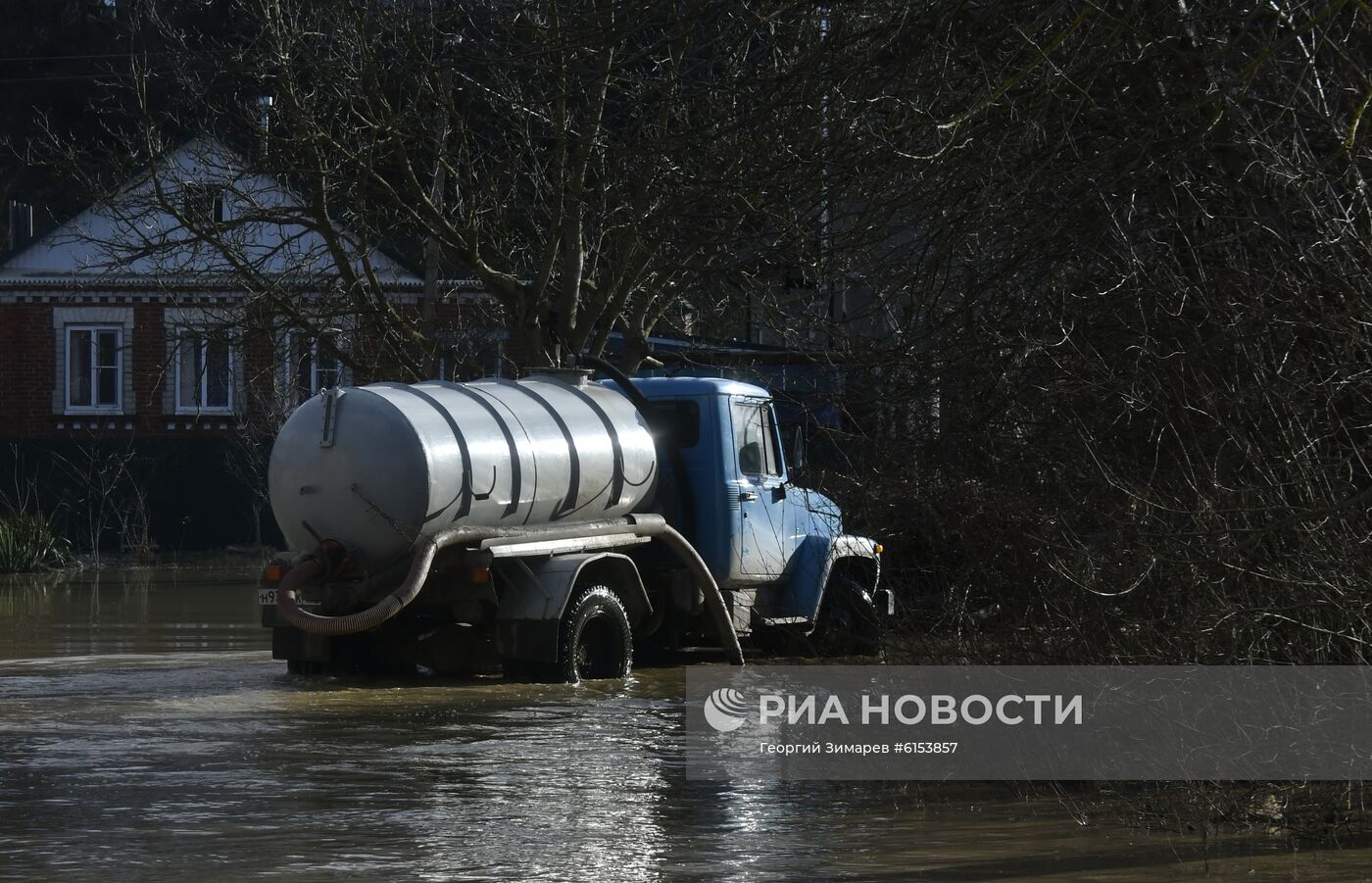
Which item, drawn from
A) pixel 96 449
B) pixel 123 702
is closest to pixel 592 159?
pixel 123 702

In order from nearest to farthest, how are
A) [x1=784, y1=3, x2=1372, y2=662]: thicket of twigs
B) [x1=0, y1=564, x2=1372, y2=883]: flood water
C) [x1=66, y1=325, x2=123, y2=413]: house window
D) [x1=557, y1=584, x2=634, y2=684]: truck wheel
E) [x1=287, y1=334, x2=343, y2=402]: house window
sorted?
1. [x1=784, y1=3, x2=1372, y2=662]: thicket of twigs
2. [x1=0, y1=564, x2=1372, y2=883]: flood water
3. [x1=557, y1=584, x2=634, y2=684]: truck wheel
4. [x1=287, y1=334, x2=343, y2=402]: house window
5. [x1=66, y1=325, x2=123, y2=413]: house window

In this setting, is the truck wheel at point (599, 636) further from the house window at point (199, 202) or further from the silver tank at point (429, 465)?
the house window at point (199, 202)

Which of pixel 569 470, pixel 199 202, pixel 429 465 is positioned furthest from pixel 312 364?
pixel 429 465

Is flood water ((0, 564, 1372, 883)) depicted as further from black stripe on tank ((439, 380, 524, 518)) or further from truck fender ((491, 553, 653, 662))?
black stripe on tank ((439, 380, 524, 518))

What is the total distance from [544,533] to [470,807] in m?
5.25

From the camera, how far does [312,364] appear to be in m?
33.6

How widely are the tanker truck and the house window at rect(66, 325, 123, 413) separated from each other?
24.4 meters

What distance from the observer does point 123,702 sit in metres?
13.6

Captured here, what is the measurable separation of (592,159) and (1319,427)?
586 inches

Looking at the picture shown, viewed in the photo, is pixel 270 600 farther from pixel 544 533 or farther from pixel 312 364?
pixel 312 364

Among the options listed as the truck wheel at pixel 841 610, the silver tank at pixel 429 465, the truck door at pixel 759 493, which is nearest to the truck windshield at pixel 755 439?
the truck door at pixel 759 493

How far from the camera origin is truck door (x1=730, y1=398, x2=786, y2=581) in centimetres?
1611

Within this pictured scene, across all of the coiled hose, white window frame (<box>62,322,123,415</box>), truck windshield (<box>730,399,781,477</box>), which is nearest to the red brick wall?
white window frame (<box>62,322,123,415</box>)

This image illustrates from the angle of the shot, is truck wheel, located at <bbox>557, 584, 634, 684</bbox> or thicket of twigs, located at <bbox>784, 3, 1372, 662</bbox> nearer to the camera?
thicket of twigs, located at <bbox>784, 3, 1372, 662</bbox>
